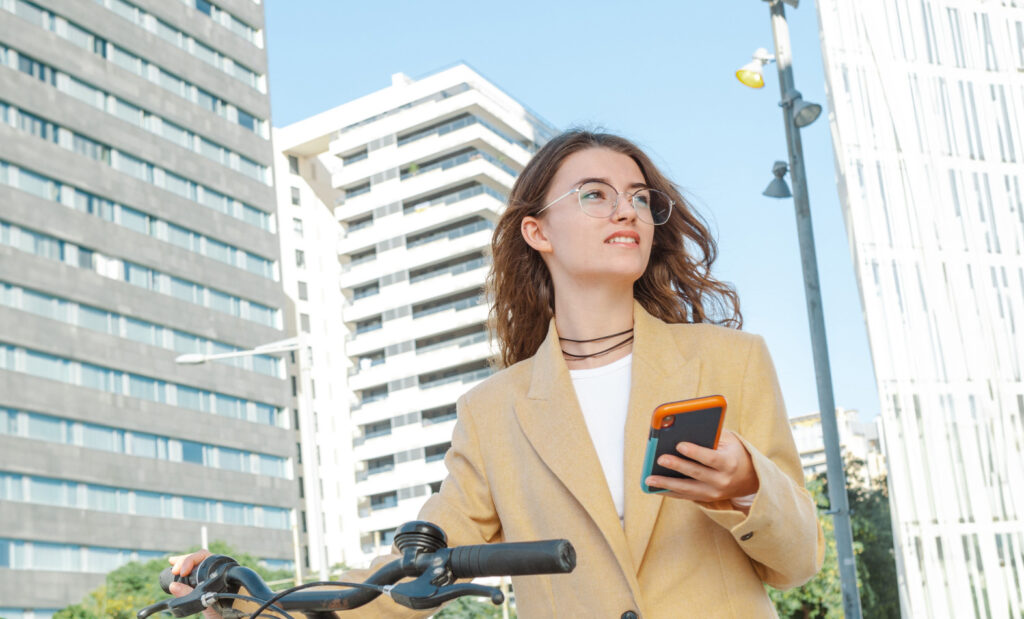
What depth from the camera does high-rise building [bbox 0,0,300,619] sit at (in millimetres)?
58594

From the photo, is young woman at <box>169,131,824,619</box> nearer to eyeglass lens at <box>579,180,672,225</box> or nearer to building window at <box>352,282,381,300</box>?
eyeglass lens at <box>579,180,672,225</box>

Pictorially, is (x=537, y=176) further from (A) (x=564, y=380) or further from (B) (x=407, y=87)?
(B) (x=407, y=87)

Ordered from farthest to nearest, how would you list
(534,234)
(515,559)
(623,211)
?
1. (534,234)
2. (623,211)
3. (515,559)

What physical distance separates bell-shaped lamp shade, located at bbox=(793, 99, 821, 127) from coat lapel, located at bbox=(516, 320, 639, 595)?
10.2 metres

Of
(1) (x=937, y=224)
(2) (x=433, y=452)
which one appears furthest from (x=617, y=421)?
(2) (x=433, y=452)

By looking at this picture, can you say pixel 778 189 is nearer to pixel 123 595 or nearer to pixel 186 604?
pixel 186 604

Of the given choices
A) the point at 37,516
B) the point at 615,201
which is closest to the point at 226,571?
the point at 615,201

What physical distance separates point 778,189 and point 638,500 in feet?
37.6

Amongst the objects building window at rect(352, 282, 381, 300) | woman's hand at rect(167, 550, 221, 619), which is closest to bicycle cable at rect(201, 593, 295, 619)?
woman's hand at rect(167, 550, 221, 619)

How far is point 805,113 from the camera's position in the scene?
1238 cm

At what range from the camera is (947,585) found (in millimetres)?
19375

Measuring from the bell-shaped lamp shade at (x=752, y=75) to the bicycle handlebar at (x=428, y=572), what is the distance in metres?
12.3

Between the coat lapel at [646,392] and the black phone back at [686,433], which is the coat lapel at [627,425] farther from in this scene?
the black phone back at [686,433]

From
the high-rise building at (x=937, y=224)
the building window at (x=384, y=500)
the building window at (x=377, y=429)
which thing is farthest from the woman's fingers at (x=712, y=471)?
the building window at (x=377, y=429)
